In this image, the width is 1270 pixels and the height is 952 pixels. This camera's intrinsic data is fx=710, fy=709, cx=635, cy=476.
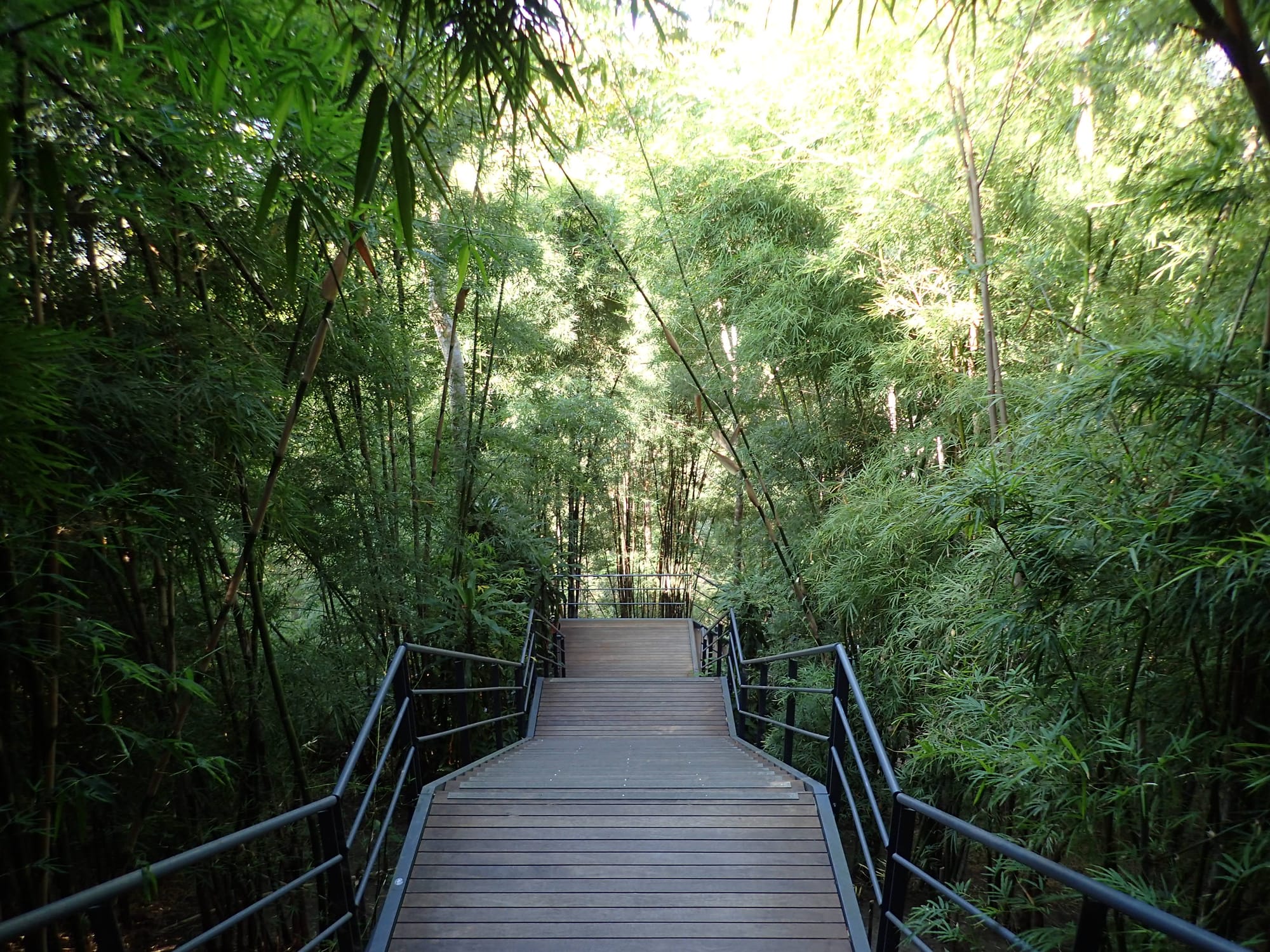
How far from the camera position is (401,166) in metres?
0.94

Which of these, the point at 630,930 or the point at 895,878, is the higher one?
the point at 895,878

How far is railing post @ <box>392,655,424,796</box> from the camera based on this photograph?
99.9 inches

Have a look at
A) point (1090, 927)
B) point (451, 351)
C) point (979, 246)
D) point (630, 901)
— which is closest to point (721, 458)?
point (451, 351)

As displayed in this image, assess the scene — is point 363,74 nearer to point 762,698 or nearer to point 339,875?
point 339,875

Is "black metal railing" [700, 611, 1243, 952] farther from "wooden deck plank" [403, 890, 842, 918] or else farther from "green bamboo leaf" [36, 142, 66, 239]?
"green bamboo leaf" [36, 142, 66, 239]

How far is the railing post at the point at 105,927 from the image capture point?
1.11 meters

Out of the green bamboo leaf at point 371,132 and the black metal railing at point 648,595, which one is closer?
the green bamboo leaf at point 371,132

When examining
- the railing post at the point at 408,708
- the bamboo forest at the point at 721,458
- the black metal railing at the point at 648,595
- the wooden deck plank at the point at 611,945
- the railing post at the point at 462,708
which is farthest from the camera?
the black metal railing at the point at 648,595

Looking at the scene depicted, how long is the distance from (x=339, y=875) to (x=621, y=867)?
93cm

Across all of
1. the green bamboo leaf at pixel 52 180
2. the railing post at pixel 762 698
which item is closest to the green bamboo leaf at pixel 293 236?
the green bamboo leaf at pixel 52 180

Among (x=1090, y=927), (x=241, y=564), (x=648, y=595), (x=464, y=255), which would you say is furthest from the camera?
(x=648, y=595)

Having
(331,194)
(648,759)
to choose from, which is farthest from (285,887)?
(648,759)

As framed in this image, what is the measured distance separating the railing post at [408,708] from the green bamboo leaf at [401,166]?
193 centimetres

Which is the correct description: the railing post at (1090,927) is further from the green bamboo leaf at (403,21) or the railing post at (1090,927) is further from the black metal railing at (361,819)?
the green bamboo leaf at (403,21)
